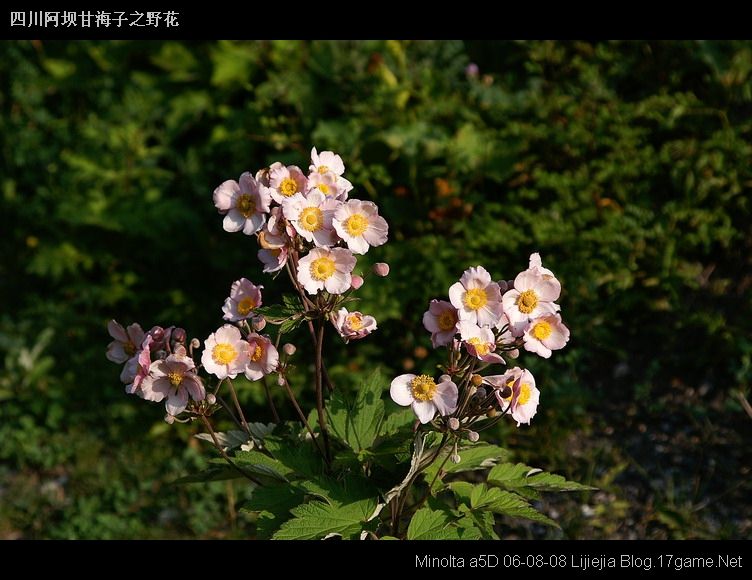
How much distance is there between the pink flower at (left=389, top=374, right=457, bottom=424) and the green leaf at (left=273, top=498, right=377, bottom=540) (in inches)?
11.2

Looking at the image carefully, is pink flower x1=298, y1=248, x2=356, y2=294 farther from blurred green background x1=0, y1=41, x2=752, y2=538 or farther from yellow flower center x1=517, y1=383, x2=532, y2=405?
blurred green background x1=0, y1=41, x2=752, y2=538

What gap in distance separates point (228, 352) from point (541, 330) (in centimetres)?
71

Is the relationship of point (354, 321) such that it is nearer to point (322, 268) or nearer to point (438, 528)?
point (322, 268)

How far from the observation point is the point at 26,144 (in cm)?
478

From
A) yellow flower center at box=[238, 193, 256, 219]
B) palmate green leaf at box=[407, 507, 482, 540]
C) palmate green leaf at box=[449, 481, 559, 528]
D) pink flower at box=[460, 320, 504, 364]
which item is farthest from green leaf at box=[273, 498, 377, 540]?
yellow flower center at box=[238, 193, 256, 219]

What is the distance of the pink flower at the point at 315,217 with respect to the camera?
179 cm

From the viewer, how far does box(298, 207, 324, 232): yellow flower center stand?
179cm

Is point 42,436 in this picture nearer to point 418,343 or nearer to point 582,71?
point 418,343

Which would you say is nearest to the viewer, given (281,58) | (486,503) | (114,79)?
(486,503)

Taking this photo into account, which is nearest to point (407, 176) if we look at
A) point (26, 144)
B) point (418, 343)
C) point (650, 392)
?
point (418, 343)

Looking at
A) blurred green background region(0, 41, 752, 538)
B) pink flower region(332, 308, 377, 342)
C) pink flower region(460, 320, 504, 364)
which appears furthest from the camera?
blurred green background region(0, 41, 752, 538)

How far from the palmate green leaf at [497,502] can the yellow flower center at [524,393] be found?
24 cm

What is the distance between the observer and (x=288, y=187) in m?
1.88

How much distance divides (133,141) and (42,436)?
1.57 metres
